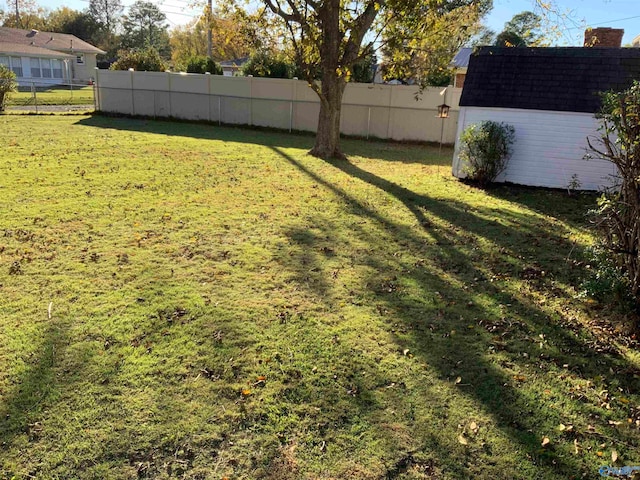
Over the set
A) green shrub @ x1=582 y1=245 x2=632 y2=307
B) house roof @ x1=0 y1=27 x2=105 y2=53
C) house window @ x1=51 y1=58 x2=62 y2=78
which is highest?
house roof @ x1=0 y1=27 x2=105 y2=53

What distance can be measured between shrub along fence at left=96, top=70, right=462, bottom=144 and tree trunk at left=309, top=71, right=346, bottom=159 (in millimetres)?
4694

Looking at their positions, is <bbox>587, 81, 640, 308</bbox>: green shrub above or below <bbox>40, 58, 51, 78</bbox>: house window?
below

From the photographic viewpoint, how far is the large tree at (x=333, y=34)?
37.1ft

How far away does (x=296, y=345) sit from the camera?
3.87m

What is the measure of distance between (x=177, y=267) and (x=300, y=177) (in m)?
5.59

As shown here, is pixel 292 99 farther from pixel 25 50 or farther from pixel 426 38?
pixel 25 50

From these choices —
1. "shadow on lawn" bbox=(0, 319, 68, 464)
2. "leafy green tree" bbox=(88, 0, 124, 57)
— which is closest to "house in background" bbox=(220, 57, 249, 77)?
"shadow on lawn" bbox=(0, 319, 68, 464)

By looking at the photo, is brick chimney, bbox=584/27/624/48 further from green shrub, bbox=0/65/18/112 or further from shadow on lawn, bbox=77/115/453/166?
green shrub, bbox=0/65/18/112

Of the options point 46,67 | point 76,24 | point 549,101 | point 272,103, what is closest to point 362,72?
point 272,103

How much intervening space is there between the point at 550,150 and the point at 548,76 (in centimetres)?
166

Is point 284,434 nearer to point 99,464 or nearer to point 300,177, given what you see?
point 99,464

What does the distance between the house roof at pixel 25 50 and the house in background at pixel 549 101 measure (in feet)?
137

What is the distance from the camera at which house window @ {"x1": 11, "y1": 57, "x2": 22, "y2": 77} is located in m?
39.7

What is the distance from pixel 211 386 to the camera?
3312mm
